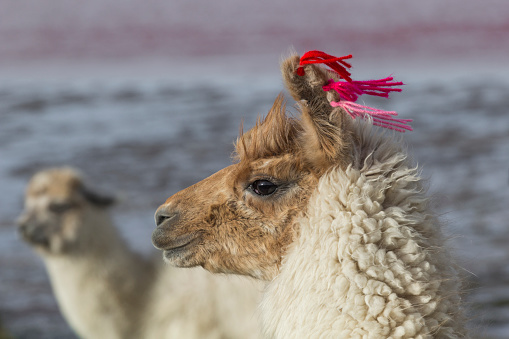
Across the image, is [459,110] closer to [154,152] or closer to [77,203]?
[154,152]

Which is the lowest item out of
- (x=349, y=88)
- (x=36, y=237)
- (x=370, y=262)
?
(x=36, y=237)

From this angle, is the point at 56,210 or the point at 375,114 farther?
the point at 56,210

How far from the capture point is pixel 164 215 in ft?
8.66

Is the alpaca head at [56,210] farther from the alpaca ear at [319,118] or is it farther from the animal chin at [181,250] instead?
the alpaca ear at [319,118]

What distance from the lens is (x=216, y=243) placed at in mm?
2535

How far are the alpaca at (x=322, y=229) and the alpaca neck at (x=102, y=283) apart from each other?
371cm

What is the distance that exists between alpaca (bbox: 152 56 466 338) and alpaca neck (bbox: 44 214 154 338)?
3.71 metres

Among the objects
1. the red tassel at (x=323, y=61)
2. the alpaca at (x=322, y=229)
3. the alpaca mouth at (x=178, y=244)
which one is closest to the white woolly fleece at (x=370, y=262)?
the alpaca at (x=322, y=229)

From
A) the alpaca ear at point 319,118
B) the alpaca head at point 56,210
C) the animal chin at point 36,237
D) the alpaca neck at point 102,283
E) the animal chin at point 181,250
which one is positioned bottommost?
the alpaca neck at point 102,283

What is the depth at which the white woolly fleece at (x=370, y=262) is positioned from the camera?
6.93 feet

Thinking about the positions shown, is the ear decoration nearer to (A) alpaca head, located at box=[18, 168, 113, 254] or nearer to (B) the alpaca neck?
(B) the alpaca neck

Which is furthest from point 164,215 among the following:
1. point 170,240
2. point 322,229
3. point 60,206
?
point 60,206

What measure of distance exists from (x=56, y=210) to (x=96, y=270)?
2.34ft

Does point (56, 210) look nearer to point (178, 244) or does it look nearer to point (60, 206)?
point (60, 206)
